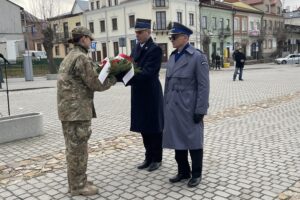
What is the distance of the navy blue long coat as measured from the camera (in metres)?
4.69

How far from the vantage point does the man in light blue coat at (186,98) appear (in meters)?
4.07

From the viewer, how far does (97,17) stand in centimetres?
4669

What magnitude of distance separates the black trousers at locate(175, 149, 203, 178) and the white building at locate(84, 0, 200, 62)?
3410 centimetres

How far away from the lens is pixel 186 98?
4.15 meters

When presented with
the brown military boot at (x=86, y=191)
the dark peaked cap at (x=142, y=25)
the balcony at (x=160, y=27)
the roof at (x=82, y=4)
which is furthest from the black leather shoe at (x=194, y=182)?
the roof at (x=82, y=4)

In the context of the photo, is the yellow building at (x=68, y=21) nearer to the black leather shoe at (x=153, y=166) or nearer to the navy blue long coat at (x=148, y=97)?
the navy blue long coat at (x=148, y=97)

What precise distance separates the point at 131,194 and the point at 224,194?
3.49 ft

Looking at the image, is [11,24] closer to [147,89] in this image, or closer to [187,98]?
[147,89]

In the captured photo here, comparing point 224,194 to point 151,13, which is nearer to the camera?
point 224,194

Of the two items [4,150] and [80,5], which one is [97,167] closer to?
[4,150]

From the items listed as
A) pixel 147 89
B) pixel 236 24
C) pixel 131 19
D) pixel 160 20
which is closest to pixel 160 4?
pixel 160 20

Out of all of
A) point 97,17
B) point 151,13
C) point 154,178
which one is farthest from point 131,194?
point 97,17

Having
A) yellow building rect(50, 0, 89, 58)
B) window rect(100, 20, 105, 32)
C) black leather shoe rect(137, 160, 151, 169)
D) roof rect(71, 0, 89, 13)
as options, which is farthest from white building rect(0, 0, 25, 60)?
black leather shoe rect(137, 160, 151, 169)

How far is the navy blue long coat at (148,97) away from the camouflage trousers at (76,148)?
94 centimetres
